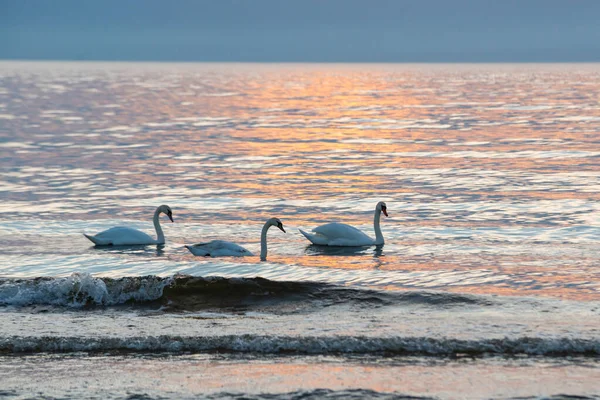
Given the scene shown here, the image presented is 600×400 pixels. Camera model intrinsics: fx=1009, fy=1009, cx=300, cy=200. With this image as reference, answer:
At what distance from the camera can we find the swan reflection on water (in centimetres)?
2011

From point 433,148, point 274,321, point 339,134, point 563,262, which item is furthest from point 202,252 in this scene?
point 339,134

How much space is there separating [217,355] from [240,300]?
3378mm

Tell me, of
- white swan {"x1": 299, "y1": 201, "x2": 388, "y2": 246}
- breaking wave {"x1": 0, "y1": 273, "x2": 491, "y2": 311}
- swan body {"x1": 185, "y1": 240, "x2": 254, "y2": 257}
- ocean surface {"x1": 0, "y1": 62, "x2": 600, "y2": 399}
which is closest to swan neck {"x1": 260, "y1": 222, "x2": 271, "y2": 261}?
swan body {"x1": 185, "y1": 240, "x2": 254, "y2": 257}

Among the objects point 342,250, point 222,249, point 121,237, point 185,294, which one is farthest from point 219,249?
point 185,294

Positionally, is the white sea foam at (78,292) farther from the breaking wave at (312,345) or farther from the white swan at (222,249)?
the white swan at (222,249)

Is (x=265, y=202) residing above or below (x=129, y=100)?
below

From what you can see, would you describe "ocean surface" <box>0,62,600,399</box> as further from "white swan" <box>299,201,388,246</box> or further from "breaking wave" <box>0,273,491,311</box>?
"white swan" <box>299,201,388,246</box>

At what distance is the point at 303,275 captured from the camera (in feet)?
58.0

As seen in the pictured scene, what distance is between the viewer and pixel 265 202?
26312 millimetres

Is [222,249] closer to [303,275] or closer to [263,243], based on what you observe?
[263,243]

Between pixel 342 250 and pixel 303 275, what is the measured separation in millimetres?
3106

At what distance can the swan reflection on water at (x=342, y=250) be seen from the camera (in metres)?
20.1

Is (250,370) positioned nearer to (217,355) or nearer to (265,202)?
(217,355)

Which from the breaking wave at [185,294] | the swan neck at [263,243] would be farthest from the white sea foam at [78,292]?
the swan neck at [263,243]
